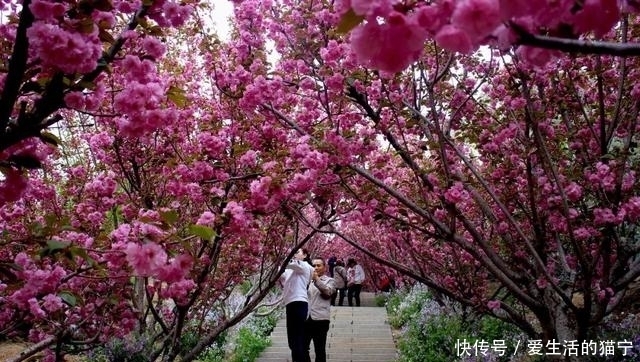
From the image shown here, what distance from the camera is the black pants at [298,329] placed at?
6.13 m

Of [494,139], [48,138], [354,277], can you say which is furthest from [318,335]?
[354,277]

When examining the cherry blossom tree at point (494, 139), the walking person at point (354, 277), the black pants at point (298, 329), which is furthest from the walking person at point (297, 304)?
the walking person at point (354, 277)

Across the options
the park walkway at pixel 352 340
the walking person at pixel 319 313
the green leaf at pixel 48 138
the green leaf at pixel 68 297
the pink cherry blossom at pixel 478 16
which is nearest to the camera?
the pink cherry blossom at pixel 478 16

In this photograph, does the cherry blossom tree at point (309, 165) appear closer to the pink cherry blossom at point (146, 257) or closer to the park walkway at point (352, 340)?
the pink cherry blossom at point (146, 257)

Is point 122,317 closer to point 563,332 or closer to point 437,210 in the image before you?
point 437,210

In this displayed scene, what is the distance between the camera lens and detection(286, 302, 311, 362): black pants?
6.13 m

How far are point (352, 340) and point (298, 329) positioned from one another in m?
3.45

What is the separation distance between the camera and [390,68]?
1.33 metres

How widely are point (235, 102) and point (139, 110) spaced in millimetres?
2663

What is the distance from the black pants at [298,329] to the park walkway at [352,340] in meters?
1.92

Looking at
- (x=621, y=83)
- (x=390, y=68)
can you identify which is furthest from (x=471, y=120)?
(x=390, y=68)

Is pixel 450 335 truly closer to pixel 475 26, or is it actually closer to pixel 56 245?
pixel 56 245

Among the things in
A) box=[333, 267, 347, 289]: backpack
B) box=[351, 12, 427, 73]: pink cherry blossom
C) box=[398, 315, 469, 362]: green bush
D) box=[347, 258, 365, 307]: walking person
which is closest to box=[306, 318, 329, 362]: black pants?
box=[398, 315, 469, 362]: green bush

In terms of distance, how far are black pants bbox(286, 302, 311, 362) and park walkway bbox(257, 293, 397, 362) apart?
1.92 m
